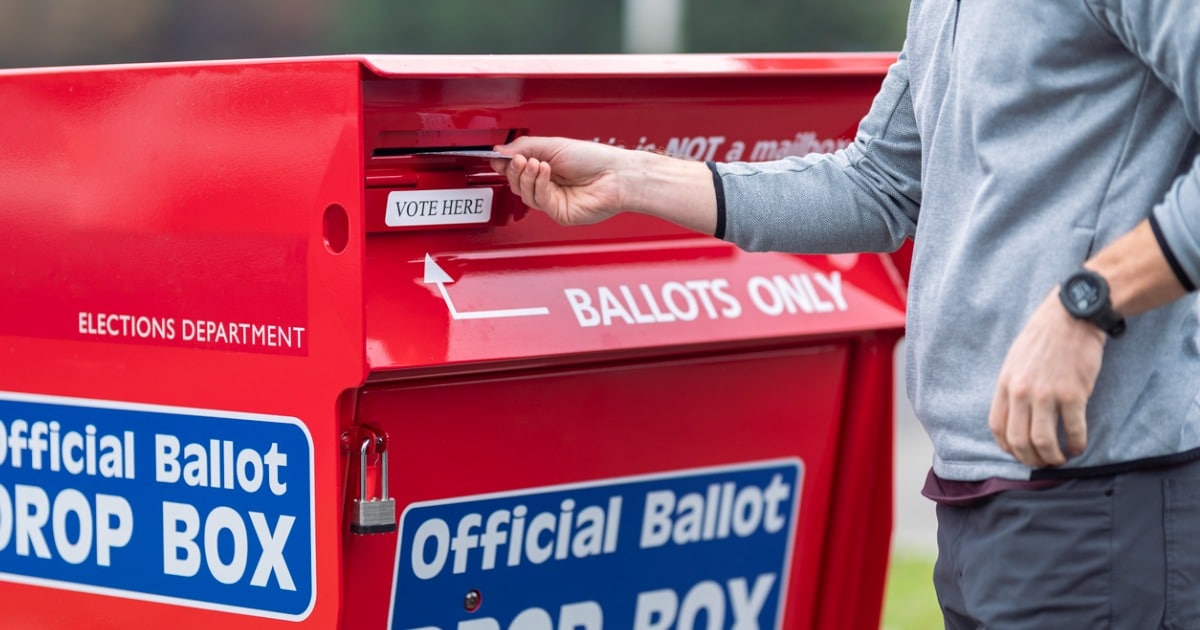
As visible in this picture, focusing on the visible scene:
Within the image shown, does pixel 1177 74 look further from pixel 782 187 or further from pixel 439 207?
pixel 439 207

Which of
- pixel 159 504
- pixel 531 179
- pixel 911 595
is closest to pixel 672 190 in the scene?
pixel 531 179

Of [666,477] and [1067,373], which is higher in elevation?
[1067,373]

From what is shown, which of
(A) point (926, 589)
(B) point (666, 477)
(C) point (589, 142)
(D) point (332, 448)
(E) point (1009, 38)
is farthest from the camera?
(A) point (926, 589)

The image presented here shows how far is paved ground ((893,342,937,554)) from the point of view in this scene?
5.61 metres

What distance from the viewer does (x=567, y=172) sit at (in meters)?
2.31

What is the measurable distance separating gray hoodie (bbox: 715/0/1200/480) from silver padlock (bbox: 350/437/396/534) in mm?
738

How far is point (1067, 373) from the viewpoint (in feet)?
5.67

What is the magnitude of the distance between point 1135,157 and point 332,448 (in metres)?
1.06

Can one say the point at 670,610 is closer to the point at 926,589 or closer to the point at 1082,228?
the point at 1082,228

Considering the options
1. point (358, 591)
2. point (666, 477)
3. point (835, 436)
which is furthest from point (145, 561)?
point (835, 436)

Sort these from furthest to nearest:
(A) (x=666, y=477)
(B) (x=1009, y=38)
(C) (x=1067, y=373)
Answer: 1. (A) (x=666, y=477)
2. (B) (x=1009, y=38)
3. (C) (x=1067, y=373)

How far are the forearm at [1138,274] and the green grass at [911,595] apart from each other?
9.20 feet

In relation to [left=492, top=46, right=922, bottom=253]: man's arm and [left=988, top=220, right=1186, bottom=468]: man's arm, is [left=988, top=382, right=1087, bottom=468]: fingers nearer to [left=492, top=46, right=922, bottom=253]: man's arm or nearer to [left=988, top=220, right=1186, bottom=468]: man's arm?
[left=988, top=220, right=1186, bottom=468]: man's arm

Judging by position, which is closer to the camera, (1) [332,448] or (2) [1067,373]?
(2) [1067,373]
